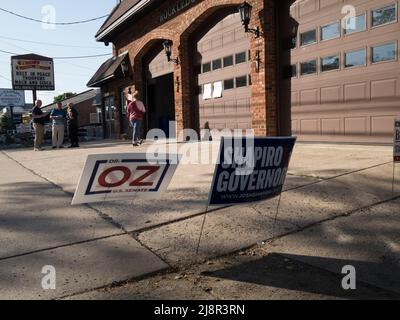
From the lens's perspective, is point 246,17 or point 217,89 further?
point 217,89

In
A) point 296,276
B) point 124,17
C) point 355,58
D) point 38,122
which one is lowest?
point 296,276

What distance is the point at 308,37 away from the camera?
33.7 ft

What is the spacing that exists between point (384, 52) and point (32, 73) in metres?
24.3

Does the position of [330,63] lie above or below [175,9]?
below

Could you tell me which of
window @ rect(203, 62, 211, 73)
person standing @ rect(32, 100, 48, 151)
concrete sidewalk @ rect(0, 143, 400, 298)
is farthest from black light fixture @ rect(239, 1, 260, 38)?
person standing @ rect(32, 100, 48, 151)

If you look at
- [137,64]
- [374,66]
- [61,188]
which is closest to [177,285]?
[61,188]

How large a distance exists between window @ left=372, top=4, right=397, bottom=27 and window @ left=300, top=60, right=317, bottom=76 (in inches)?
67.4

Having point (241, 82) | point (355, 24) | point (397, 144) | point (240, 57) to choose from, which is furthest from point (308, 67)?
point (397, 144)

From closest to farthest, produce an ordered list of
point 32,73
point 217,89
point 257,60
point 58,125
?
point 257,60 → point 217,89 → point 58,125 → point 32,73

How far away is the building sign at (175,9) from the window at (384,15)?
6.39m

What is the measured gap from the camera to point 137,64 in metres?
18.3

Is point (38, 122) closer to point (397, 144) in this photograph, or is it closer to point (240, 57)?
point (240, 57)

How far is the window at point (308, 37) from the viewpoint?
33.1 feet

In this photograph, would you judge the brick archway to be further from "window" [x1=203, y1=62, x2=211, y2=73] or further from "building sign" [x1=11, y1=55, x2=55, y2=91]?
"building sign" [x1=11, y1=55, x2=55, y2=91]
